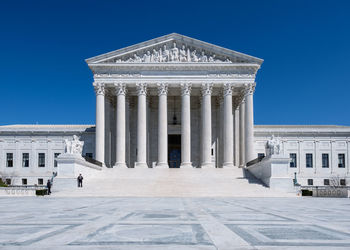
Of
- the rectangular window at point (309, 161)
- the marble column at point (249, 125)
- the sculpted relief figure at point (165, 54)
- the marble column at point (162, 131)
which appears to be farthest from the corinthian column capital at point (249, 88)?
the rectangular window at point (309, 161)

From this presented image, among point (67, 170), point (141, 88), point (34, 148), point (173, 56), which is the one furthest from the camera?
point (34, 148)

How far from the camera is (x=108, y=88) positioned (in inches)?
2335

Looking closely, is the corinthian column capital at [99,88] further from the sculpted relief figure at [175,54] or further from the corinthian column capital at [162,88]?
the sculpted relief figure at [175,54]

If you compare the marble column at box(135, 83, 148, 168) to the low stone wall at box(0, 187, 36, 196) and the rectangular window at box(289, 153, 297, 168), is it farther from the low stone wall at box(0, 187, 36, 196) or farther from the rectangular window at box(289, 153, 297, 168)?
the rectangular window at box(289, 153, 297, 168)

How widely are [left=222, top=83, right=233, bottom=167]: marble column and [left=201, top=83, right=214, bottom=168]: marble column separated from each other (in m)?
2.28

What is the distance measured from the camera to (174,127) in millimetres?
67312

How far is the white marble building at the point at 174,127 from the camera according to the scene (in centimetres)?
5662

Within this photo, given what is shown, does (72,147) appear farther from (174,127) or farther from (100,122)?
(174,127)

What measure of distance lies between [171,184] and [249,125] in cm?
1840

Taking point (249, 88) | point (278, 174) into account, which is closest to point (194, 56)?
point (249, 88)

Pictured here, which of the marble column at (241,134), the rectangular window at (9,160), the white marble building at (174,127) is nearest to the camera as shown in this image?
the white marble building at (174,127)

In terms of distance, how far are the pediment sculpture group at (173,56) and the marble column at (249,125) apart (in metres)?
5.89

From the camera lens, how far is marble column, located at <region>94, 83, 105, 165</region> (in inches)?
2215

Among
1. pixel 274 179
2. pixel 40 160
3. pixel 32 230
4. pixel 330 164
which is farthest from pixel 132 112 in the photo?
pixel 32 230
